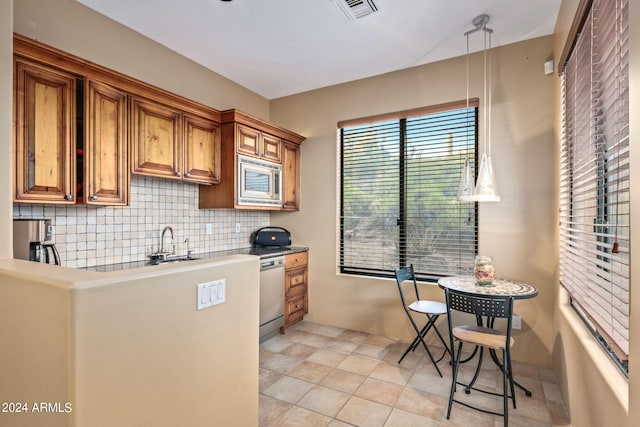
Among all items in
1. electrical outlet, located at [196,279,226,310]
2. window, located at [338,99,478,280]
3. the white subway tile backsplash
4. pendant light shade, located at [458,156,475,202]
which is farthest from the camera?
window, located at [338,99,478,280]

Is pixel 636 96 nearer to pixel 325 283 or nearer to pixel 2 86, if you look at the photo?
pixel 2 86

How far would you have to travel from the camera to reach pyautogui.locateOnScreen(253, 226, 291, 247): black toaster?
3906 millimetres

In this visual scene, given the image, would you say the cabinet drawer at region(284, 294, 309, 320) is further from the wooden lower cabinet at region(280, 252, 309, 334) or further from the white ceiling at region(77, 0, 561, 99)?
the white ceiling at region(77, 0, 561, 99)

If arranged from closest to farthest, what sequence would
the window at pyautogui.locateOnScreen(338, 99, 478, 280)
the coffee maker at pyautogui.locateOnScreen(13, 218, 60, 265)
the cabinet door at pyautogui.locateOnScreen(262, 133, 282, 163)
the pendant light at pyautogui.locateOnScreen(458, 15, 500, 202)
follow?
the coffee maker at pyautogui.locateOnScreen(13, 218, 60, 265), the pendant light at pyautogui.locateOnScreen(458, 15, 500, 202), the window at pyautogui.locateOnScreen(338, 99, 478, 280), the cabinet door at pyautogui.locateOnScreen(262, 133, 282, 163)

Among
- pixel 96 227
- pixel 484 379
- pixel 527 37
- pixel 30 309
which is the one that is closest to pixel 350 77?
pixel 527 37

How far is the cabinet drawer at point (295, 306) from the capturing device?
3647 mm

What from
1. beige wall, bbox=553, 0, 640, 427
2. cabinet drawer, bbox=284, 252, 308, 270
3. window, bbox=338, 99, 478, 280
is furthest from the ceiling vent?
cabinet drawer, bbox=284, 252, 308, 270

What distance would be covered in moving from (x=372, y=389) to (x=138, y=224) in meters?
2.30

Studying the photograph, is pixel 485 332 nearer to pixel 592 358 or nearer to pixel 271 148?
pixel 592 358

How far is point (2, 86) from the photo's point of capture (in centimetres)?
154

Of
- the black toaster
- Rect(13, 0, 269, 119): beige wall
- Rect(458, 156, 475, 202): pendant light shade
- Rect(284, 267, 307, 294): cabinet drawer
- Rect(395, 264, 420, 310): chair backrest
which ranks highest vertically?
Rect(13, 0, 269, 119): beige wall

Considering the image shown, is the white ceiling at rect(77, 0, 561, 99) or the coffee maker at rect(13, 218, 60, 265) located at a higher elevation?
the white ceiling at rect(77, 0, 561, 99)

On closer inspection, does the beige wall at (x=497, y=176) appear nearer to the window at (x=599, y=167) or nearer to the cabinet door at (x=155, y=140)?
the window at (x=599, y=167)

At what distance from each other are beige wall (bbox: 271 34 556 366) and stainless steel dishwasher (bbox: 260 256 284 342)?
595 millimetres
